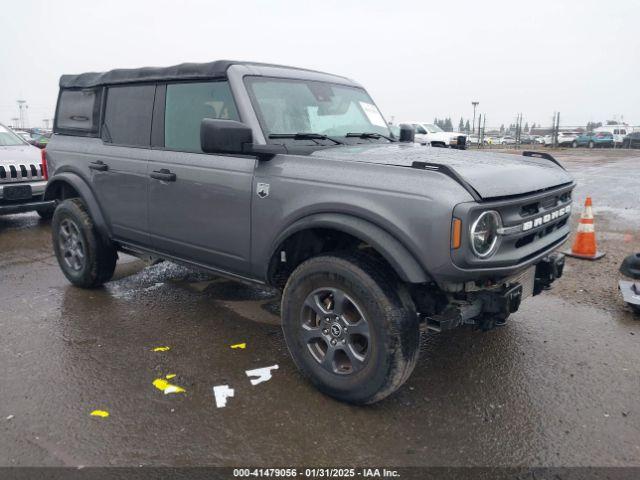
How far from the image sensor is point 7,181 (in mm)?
7723

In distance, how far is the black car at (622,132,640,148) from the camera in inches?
1353

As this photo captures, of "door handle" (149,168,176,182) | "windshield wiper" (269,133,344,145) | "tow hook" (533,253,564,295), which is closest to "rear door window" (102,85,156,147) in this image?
"door handle" (149,168,176,182)

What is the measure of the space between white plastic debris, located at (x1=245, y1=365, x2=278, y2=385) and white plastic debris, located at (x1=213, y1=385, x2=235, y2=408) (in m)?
0.16

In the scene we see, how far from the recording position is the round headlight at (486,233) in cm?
256

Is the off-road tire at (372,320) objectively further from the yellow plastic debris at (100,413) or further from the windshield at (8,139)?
the windshield at (8,139)

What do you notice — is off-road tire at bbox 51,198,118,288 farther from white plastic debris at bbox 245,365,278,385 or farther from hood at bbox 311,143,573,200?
hood at bbox 311,143,573,200

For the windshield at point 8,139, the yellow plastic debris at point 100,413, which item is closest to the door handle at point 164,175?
the yellow plastic debris at point 100,413

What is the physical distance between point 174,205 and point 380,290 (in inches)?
75.3

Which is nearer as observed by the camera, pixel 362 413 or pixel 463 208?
pixel 463 208

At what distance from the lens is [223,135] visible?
301 centimetres

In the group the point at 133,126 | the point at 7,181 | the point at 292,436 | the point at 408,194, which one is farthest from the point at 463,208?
the point at 7,181

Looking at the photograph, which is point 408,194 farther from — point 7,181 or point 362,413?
point 7,181

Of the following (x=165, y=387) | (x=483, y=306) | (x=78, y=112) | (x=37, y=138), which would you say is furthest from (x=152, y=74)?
(x=37, y=138)

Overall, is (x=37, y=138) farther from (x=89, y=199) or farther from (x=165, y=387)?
(x=165, y=387)
